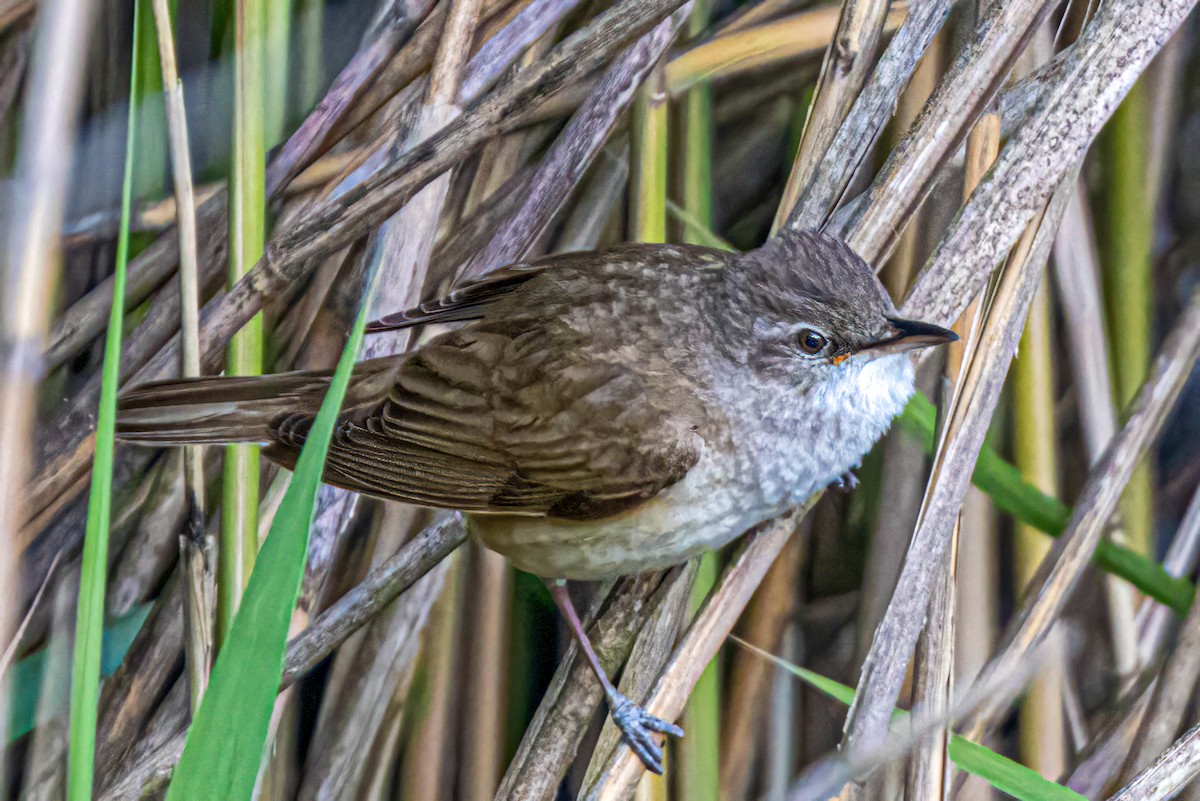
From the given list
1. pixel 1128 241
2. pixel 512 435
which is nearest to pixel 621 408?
pixel 512 435

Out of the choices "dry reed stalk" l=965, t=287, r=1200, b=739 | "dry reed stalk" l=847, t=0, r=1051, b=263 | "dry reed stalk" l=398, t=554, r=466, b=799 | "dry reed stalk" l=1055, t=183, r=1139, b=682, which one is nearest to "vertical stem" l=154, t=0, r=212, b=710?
"dry reed stalk" l=398, t=554, r=466, b=799


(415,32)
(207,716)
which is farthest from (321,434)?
(415,32)

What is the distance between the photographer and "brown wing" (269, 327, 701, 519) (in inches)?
60.6

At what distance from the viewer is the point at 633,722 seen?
4.78 feet

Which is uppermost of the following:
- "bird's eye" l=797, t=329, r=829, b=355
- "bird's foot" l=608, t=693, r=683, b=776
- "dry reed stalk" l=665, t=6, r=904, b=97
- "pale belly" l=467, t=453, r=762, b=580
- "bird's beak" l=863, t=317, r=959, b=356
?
"dry reed stalk" l=665, t=6, r=904, b=97

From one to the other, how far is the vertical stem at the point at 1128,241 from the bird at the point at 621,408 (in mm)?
619

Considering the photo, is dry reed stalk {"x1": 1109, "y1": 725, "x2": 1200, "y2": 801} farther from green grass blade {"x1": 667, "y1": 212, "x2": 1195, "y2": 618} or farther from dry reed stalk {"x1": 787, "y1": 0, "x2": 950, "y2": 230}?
dry reed stalk {"x1": 787, "y1": 0, "x2": 950, "y2": 230}

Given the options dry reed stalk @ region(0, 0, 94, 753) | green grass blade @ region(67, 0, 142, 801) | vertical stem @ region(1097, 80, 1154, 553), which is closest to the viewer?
green grass blade @ region(67, 0, 142, 801)

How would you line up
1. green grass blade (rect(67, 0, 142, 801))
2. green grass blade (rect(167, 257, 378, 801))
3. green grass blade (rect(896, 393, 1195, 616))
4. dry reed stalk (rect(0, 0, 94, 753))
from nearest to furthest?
green grass blade (rect(167, 257, 378, 801)), green grass blade (rect(67, 0, 142, 801)), dry reed stalk (rect(0, 0, 94, 753)), green grass blade (rect(896, 393, 1195, 616))

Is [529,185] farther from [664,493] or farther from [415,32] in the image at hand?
[664,493]

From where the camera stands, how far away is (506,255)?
1877 millimetres

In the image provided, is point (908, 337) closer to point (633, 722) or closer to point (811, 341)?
point (811, 341)

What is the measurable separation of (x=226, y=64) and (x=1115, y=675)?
2098mm

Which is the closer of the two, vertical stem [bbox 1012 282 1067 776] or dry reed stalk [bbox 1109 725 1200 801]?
dry reed stalk [bbox 1109 725 1200 801]
